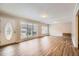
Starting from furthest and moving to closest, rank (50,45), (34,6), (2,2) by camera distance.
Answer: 1. (50,45)
2. (34,6)
3. (2,2)

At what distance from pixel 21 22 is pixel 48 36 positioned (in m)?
1.13

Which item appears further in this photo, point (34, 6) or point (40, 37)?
point (40, 37)

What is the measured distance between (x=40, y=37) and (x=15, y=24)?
103 centimetres

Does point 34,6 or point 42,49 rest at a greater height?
point 34,6

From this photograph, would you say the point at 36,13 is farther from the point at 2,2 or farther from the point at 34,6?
the point at 2,2

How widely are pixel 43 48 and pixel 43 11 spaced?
4.36ft

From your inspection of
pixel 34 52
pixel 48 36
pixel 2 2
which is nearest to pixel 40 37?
pixel 48 36

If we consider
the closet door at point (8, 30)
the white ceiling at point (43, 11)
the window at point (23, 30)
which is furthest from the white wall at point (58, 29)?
the closet door at point (8, 30)

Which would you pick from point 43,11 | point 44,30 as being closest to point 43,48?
point 44,30

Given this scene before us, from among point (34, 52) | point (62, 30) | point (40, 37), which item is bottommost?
point (34, 52)

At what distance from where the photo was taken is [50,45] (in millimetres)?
3912

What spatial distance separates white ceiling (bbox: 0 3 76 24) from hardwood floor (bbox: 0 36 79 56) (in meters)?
0.75

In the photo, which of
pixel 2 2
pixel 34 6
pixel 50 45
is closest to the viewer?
pixel 2 2

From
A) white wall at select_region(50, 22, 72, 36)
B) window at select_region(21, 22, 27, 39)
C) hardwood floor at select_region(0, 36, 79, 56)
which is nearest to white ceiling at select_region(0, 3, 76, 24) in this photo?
white wall at select_region(50, 22, 72, 36)
